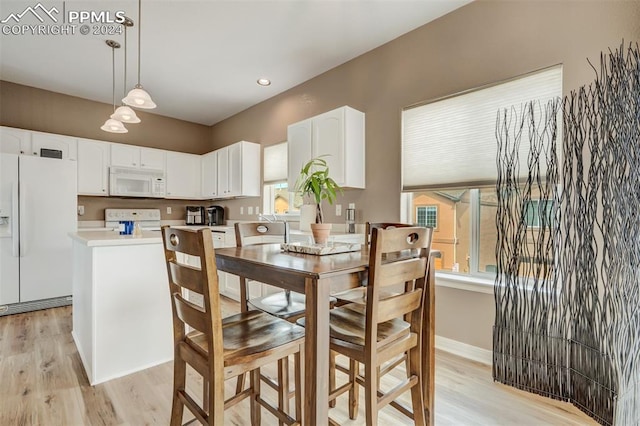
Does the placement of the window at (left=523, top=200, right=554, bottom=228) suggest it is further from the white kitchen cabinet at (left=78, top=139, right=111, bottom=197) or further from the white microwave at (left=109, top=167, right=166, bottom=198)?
the white kitchen cabinet at (left=78, top=139, right=111, bottom=197)

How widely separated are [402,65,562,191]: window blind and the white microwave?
3849 millimetres

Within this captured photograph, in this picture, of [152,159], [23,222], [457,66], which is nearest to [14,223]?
[23,222]

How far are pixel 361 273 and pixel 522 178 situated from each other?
157 centimetres

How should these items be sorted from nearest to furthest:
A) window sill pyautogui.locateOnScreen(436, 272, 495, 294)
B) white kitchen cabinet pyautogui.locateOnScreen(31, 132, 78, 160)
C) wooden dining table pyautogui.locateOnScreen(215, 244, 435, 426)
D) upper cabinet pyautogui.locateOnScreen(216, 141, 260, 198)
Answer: wooden dining table pyautogui.locateOnScreen(215, 244, 435, 426)
window sill pyautogui.locateOnScreen(436, 272, 495, 294)
white kitchen cabinet pyautogui.locateOnScreen(31, 132, 78, 160)
upper cabinet pyautogui.locateOnScreen(216, 141, 260, 198)

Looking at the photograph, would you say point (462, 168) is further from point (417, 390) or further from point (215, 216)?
point (215, 216)

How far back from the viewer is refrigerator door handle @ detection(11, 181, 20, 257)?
331cm

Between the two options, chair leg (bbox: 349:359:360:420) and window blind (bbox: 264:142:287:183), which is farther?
window blind (bbox: 264:142:287:183)

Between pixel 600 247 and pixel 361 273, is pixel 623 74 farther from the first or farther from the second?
pixel 361 273

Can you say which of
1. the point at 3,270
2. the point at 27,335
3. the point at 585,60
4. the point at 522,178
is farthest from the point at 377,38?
the point at 3,270

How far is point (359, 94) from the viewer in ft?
10.5

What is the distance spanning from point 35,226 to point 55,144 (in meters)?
1.16

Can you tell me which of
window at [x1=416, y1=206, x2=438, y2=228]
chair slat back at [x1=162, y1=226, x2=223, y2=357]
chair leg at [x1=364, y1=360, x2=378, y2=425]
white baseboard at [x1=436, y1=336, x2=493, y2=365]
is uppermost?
window at [x1=416, y1=206, x2=438, y2=228]

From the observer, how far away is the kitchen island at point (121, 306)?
2.03 m

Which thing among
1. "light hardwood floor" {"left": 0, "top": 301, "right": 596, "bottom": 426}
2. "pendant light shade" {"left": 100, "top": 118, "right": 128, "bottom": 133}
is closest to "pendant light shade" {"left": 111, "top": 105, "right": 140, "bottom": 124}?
"pendant light shade" {"left": 100, "top": 118, "right": 128, "bottom": 133}
